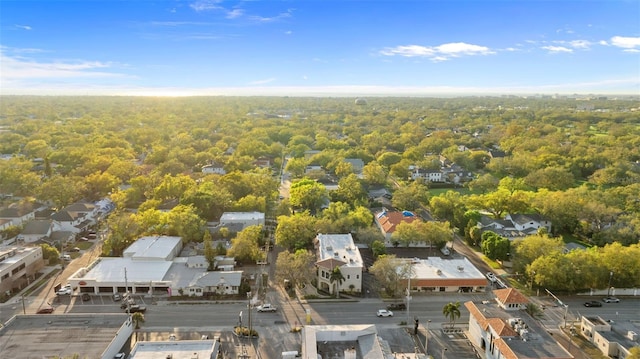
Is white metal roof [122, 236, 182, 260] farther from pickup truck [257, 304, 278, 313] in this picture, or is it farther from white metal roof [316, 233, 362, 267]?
white metal roof [316, 233, 362, 267]

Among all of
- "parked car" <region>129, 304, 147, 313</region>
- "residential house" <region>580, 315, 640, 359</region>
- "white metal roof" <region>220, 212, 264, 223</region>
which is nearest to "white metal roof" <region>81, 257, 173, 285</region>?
"parked car" <region>129, 304, 147, 313</region>

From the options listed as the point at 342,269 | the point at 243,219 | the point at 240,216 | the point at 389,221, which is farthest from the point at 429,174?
the point at 342,269

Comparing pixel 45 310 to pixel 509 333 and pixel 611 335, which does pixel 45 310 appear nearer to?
pixel 509 333

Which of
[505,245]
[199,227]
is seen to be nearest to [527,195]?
[505,245]

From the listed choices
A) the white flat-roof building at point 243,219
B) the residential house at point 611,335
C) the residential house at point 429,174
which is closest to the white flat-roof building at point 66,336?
the white flat-roof building at point 243,219

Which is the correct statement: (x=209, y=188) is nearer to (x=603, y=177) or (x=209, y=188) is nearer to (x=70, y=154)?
(x=70, y=154)

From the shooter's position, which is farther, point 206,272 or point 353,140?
point 353,140
